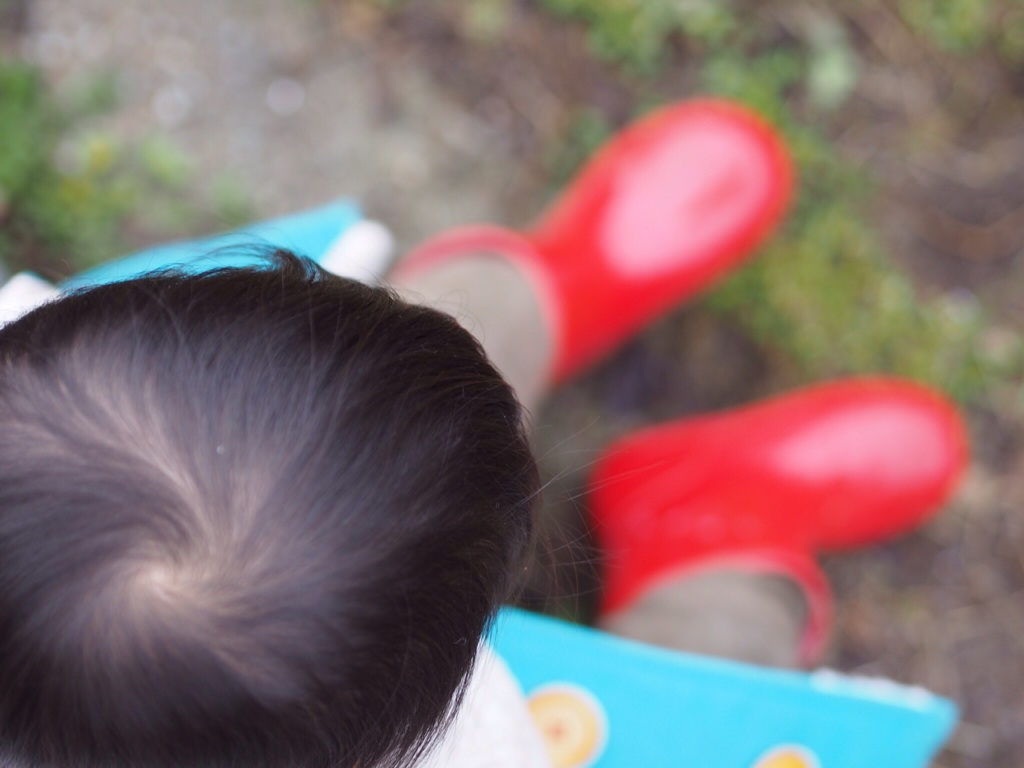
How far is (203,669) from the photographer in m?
0.41

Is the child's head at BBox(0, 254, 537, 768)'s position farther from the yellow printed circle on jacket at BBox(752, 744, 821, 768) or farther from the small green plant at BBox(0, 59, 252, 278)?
the small green plant at BBox(0, 59, 252, 278)

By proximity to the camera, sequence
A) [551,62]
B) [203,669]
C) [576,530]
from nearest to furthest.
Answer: [203,669] → [576,530] → [551,62]

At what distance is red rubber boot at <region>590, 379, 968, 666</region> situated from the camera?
114 cm

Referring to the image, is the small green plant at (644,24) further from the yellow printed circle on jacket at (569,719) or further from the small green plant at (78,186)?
the yellow printed circle on jacket at (569,719)

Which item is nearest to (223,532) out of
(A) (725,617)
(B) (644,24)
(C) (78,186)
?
(A) (725,617)

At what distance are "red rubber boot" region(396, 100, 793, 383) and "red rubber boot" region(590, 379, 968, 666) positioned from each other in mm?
181

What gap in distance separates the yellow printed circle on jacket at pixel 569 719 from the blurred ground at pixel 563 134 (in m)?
0.32

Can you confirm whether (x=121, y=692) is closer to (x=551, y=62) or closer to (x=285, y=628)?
(x=285, y=628)

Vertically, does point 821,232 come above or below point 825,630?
above

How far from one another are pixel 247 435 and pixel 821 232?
103 centimetres

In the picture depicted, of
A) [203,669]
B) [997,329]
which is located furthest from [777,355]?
[203,669]

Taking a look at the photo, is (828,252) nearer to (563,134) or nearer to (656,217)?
(656,217)

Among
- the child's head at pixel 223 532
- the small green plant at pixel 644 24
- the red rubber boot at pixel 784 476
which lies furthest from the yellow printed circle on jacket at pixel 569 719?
the small green plant at pixel 644 24

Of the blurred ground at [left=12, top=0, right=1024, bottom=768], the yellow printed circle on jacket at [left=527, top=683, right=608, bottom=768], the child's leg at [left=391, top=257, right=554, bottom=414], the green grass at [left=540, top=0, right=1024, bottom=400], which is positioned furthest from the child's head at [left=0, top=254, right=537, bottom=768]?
the green grass at [left=540, top=0, right=1024, bottom=400]
